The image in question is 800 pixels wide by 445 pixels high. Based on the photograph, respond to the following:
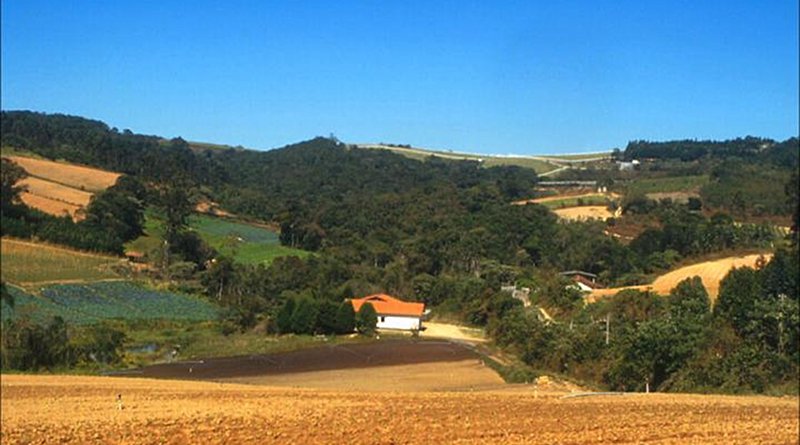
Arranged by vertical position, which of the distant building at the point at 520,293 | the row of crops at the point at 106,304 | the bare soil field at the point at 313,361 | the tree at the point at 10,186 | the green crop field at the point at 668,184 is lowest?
the bare soil field at the point at 313,361

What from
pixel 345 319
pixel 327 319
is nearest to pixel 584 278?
pixel 345 319

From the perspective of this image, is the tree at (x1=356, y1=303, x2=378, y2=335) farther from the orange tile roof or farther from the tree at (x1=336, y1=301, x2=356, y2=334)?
the orange tile roof

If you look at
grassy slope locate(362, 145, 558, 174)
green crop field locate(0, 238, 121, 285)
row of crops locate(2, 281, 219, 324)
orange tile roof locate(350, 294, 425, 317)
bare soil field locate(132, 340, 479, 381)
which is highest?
grassy slope locate(362, 145, 558, 174)

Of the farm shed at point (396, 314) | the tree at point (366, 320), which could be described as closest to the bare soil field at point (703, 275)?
the farm shed at point (396, 314)

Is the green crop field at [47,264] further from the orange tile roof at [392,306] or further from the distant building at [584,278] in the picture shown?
the distant building at [584,278]

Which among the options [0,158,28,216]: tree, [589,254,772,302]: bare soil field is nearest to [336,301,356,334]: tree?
[589,254,772,302]: bare soil field
